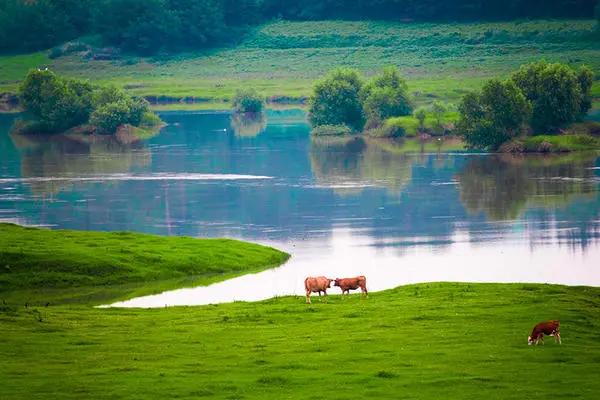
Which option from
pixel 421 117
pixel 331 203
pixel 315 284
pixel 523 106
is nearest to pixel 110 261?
pixel 315 284

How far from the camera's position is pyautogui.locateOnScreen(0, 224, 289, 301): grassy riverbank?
1938 inches

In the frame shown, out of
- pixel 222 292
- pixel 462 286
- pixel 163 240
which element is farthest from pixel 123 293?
pixel 462 286

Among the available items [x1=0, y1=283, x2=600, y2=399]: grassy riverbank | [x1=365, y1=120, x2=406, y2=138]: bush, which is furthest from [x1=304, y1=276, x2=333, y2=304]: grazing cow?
[x1=365, y1=120, x2=406, y2=138]: bush

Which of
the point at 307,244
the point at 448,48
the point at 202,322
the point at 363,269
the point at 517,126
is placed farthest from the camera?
the point at 448,48

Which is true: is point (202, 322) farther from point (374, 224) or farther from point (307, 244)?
point (374, 224)

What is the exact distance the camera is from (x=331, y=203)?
7662 centimetres

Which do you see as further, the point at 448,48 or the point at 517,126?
the point at 448,48

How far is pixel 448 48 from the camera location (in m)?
170

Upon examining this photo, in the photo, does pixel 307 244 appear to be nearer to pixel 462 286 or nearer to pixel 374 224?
pixel 374 224

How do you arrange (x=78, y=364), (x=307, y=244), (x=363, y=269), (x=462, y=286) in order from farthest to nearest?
(x=307, y=244) → (x=363, y=269) → (x=462, y=286) → (x=78, y=364)

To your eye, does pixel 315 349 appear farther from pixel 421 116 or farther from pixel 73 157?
pixel 421 116

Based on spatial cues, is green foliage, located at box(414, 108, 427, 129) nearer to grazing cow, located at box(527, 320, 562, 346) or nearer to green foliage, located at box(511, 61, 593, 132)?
green foliage, located at box(511, 61, 593, 132)

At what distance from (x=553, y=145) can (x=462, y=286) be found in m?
58.1

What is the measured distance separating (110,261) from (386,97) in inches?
2674
